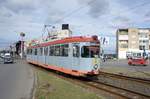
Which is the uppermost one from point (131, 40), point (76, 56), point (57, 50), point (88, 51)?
point (131, 40)

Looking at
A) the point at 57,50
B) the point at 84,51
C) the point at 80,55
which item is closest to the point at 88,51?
the point at 84,51

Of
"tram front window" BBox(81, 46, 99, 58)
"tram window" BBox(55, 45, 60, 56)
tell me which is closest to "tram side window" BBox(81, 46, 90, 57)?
"tram front window" BBox(81, 46, 99, 58)

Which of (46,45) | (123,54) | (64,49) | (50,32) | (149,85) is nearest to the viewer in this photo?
(149,85)

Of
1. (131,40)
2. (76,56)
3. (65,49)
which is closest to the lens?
(76,56)

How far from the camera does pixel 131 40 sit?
125312 millimetres

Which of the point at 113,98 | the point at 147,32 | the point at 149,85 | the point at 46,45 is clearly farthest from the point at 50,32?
the point at 147,32

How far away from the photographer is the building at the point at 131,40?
405ft

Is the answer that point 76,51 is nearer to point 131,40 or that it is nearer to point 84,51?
point 84,51

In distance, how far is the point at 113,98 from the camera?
46.8 feet

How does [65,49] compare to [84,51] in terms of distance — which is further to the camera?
[65,49]

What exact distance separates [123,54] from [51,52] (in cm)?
9717

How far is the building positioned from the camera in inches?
4857

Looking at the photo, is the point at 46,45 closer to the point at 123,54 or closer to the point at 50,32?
the point at 50,32

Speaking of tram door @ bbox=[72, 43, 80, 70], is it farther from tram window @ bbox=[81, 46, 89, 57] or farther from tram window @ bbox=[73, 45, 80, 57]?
tram window @ bbox=[81, 46, 89, 57]
